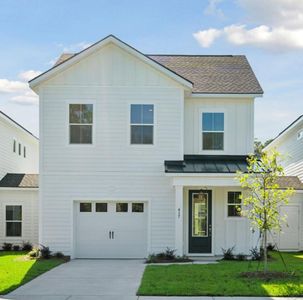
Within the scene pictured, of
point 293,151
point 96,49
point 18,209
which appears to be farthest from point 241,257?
point 18,209

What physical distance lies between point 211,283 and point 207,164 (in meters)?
7.25

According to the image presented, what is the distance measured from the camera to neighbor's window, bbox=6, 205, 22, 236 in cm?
2273

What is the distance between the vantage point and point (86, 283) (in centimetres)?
1230

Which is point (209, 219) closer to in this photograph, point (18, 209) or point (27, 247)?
point (27, 247)

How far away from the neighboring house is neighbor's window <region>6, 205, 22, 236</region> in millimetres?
4980

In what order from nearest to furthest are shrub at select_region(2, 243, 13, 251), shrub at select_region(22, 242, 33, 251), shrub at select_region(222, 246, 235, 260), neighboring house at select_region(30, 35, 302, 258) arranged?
shrub at select_region(222, 246, 235, 260), neighboring house at select_region(30, 35, 302, 258), shrub at select_region(22, 242, 33, 251), shrub at select_region(2, 243, 13, 251)

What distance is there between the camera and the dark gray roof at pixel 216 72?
63.1 ft

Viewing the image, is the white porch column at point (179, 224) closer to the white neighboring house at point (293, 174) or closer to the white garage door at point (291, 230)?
the white neighboring house at point (293, 174)

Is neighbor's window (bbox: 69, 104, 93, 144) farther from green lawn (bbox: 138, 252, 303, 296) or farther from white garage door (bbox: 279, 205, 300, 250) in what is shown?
white garage door (bbox: 279, 205, 300, 250)

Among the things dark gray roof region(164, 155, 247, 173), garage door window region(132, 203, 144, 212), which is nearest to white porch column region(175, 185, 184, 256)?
dark gray roof region(164, 155, 247, 173)

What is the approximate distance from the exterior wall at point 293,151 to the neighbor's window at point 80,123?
36.0 feet

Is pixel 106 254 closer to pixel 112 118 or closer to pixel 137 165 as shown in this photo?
pixel 137 165

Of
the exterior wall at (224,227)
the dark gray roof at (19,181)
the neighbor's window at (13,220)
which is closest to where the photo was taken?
the exterior wall at (224,227)

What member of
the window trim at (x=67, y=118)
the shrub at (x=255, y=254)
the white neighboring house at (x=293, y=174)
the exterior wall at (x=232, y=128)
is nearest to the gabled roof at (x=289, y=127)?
the white neighboring house at (x=293, y=174)
